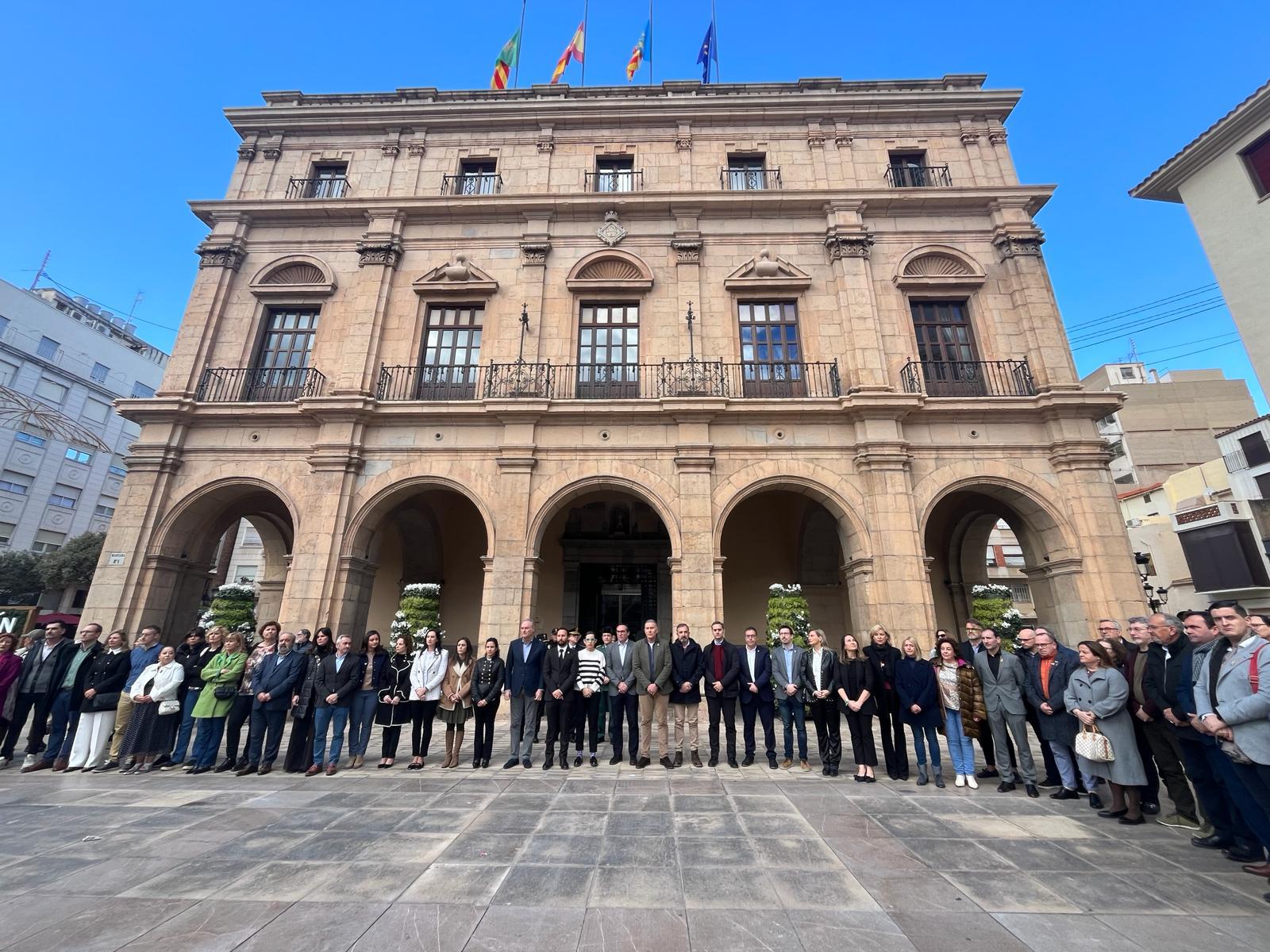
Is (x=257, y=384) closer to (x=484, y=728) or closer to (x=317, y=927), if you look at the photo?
(x=484, y=728)

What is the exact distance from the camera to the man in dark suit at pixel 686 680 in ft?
23.3

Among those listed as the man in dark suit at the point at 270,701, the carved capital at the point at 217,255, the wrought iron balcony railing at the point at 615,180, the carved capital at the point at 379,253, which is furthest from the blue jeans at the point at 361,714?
the wrought iron balcony railing at the point at 615,180

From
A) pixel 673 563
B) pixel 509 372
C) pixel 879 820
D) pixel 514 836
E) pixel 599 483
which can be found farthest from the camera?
pixel 509 372

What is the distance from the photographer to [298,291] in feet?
45.5

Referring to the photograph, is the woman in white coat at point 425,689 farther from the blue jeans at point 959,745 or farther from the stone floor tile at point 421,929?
the blue jeans at point 959,745

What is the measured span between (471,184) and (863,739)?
53.7 feet

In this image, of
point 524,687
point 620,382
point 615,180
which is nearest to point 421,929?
point 524,687

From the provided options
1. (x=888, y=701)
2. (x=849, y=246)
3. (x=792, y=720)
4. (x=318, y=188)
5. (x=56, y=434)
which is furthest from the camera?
(x=56, y=434)

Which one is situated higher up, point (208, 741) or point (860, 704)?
point (860, 704)

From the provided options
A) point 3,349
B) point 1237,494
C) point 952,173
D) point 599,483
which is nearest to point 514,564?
point 599,483

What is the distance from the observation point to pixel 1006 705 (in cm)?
601

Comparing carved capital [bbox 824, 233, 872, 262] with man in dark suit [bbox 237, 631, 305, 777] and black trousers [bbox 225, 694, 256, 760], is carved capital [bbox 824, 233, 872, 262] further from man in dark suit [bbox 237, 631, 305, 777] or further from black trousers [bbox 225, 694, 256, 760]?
black trousers [bbox 225, 694, 256, 760]

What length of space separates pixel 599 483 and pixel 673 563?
2475mm

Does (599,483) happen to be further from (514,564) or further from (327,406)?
(327,406)
